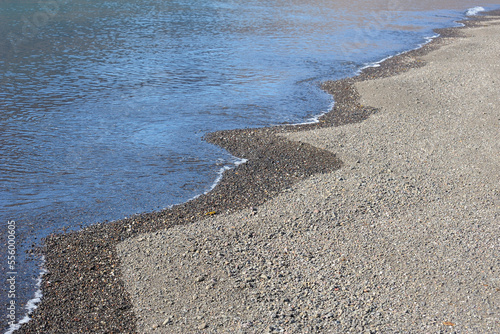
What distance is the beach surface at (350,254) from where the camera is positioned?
818 centimetres

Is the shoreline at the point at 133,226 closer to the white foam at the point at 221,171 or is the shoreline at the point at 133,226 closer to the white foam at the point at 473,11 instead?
the white foam at the point at 221,171

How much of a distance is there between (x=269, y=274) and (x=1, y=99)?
17503 millimetres

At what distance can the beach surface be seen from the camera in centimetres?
818

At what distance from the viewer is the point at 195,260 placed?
9.75m

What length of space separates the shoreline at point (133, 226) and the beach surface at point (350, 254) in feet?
1.13

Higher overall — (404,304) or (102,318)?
(404,304)

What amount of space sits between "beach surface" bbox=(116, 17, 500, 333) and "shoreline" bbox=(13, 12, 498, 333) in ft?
1.13

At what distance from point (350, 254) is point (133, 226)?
17.1 feet

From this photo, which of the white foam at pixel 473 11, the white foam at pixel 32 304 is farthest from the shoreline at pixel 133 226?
the white foam at pixel 473 11

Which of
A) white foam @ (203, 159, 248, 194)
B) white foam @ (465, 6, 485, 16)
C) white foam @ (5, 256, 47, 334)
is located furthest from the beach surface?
white foam @ (465, 6, 485, 16)

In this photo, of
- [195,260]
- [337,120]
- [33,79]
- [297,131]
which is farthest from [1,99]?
[195,260]

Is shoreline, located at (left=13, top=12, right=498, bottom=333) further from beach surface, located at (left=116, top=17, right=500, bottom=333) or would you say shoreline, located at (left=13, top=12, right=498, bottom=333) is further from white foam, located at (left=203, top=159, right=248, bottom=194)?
beach surface, located at (left=116, top=17, right=500, bottom=333)

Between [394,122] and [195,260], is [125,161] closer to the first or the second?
[195,260]

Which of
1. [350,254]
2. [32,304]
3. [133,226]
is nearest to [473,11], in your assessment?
[350,254]
